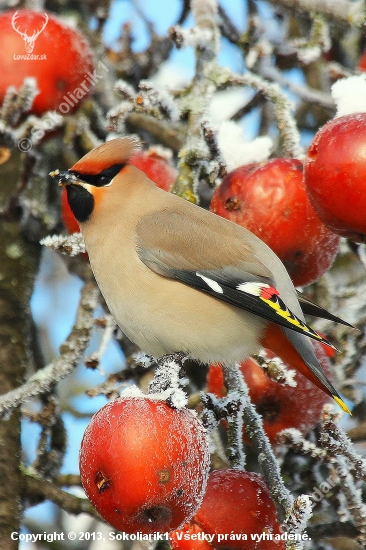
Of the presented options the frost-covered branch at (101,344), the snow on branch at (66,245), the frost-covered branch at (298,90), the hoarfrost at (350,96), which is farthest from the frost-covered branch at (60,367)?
the frost-covered branch at (298,90)

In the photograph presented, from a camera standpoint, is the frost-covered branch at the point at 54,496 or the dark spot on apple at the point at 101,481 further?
the frost-covered branch at the point at 54,496

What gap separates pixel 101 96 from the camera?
3529 millimetres

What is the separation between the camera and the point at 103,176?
2633 mm

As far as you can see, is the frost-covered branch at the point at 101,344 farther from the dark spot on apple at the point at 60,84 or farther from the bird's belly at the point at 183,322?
the dark spot on apple at the point at 60,84

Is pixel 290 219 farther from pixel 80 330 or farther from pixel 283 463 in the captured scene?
pixel 283 463

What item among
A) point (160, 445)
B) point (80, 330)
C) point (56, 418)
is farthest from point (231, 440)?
point (56, 418)

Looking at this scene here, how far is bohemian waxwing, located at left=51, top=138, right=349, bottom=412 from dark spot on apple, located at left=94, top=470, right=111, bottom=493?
640 mm

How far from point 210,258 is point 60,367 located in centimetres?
53

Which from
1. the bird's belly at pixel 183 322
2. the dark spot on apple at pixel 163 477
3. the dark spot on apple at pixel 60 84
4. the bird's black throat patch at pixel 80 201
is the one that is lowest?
the dark spot on apple at pixel 163 477

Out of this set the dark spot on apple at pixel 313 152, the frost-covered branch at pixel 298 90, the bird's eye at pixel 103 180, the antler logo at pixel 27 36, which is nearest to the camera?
the dark spot on apple at pixel 313 152

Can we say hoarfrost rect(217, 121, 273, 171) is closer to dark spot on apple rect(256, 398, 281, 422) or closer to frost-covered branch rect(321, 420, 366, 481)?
dark spot on apple rect(256, 398, 281, 422)

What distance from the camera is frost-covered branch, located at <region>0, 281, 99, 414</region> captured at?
89.9 inches

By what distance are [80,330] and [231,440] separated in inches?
23.8

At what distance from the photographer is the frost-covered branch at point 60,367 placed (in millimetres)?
2283
